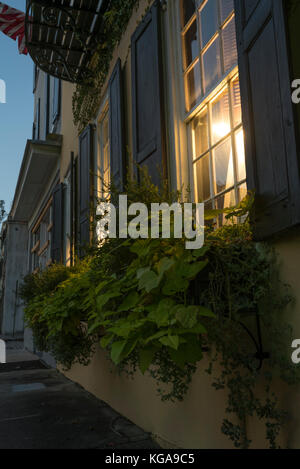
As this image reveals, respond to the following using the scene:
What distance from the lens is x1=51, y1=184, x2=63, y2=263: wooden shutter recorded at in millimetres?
7334

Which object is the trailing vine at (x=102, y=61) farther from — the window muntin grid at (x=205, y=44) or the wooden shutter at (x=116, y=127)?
the window muntin grid at (x=205, y=44)

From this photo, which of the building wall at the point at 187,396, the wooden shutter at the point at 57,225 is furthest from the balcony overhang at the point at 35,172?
the building wall at the point at 187,396

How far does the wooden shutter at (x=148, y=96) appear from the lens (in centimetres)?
338

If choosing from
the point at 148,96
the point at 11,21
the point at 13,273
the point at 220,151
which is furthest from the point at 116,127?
the point at 13,273

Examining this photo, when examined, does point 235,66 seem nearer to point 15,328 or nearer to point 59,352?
point 59,352

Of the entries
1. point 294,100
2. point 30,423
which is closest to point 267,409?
point 294,100

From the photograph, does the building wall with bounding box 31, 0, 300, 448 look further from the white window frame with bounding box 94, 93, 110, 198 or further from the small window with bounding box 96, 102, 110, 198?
the small window with bounding box 96, 102, 110, 198

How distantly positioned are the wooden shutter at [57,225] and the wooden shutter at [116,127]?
3096mm

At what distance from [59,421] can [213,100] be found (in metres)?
3.02

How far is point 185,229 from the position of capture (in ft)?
6.45

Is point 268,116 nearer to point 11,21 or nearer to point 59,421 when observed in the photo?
point 59,421

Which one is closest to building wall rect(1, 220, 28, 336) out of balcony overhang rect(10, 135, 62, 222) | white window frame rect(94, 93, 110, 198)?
balcony overhang rect(10, 135, 62, 222)

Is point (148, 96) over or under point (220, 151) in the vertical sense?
over

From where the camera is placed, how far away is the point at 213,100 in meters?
3.02
